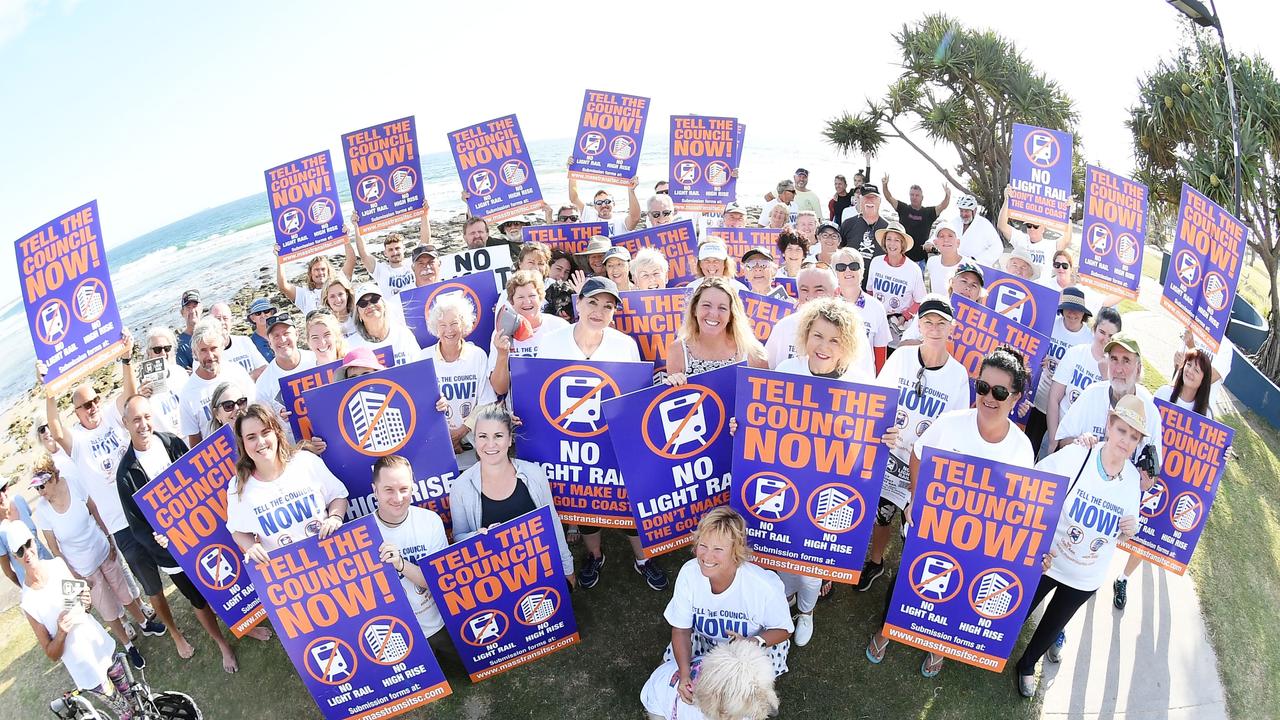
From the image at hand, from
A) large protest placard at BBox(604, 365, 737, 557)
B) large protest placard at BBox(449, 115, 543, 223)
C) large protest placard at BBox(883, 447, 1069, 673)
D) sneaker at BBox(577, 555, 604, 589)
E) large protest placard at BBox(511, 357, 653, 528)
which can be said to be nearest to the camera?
large protest placard at BBox(883, 447, 1069, 673)

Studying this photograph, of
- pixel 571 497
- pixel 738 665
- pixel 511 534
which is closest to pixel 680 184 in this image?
pixel 571 497

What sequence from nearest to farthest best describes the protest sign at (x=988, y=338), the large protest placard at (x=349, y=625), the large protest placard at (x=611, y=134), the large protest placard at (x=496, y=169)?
the large protest placard at (x=349, y=625) < the protest sign at (x=988, y=338) < the large protest placard at (x=496, y=169) < the large protest placard at (x=611, y=134)

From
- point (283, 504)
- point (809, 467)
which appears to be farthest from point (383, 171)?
point (809, 467)

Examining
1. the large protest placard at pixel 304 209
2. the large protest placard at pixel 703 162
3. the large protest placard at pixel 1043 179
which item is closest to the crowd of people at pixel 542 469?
the large protest placard at pixel 304 209

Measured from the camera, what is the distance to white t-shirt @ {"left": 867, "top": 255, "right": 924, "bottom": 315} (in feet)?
26.8

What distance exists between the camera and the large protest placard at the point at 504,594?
4812mm

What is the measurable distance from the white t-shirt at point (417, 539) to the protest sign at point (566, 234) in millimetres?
4224

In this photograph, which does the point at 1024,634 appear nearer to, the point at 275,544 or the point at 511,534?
the point at 511,534

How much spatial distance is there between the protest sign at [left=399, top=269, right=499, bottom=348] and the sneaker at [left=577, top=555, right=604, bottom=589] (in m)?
2.50

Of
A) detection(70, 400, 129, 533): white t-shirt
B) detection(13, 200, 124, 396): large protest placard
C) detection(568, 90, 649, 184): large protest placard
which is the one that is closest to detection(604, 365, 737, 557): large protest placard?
detection(70, 400, 129, 533): white t-shirt

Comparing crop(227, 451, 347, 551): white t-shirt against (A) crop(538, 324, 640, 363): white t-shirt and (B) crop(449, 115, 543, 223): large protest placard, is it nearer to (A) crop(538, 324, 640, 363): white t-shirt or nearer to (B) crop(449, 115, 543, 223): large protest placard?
(A) crop(538, 324, 640, 363): white t-shirt

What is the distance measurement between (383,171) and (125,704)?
7142 mm

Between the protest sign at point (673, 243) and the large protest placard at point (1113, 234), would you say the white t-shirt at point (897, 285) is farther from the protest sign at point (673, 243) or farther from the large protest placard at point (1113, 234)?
the protest sign at point (673, 243)

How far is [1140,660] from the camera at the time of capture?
585cm
